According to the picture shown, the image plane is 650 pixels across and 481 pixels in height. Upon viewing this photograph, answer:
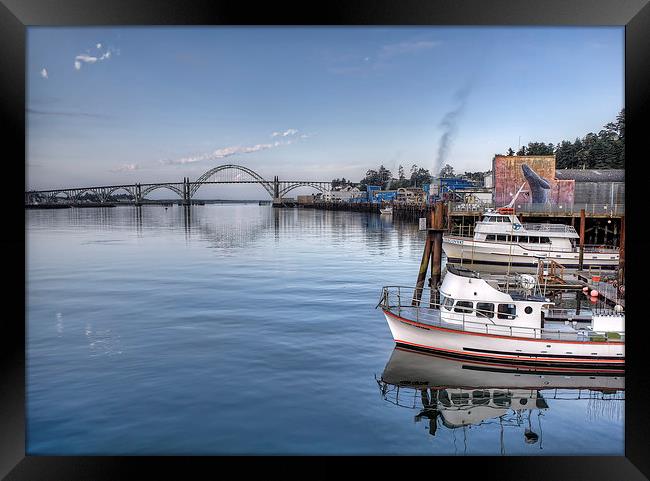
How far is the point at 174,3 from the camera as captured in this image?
464cm

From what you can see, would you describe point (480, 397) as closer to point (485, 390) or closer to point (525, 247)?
point (485, 390)

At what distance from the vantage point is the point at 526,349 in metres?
9.48

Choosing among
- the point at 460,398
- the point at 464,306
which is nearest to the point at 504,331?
the point at 464,306

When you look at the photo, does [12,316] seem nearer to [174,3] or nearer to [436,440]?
[174,3]

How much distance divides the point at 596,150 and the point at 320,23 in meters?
37.3

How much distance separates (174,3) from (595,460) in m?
4.98

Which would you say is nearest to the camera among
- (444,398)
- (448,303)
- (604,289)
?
(444,398)

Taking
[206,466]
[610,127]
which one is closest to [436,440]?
[206,466]

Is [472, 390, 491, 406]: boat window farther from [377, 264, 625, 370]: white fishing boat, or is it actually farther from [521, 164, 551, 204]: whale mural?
[521, 164, 551, 204]: whale mural

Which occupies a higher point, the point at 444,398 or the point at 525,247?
the point at 525,247

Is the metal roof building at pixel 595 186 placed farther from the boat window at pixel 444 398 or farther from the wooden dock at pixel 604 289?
the boat window at pixel 444 398

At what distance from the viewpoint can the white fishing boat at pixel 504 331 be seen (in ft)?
30.8

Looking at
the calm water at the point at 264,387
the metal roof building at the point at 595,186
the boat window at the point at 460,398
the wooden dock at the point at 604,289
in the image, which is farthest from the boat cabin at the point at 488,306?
the metal roof building at the point at 595,186

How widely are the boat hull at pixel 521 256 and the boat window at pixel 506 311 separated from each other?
1039 cm
